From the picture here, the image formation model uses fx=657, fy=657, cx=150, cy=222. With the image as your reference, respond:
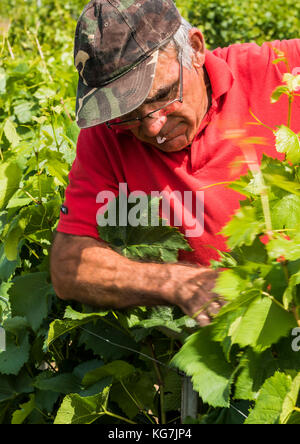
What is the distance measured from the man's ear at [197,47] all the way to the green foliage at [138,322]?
455mm

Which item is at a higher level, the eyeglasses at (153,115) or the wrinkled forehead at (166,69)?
the wrinkled forehead at (166,69)

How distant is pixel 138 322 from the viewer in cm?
183

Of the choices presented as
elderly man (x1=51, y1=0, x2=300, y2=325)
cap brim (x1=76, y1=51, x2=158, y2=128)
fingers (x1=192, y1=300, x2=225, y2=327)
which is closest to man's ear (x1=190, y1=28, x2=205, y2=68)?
elderly man (x1=51, y1=0, x2=300, y2=325)

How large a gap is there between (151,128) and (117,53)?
0.26 metres

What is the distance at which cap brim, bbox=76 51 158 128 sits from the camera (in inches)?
78.4

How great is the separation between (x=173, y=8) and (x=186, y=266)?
3.01 ft

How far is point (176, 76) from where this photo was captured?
2133mm

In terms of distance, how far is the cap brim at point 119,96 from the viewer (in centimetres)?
199

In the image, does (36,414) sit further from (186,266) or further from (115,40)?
(115,40)

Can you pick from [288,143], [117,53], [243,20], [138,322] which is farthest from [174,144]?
[243,20]

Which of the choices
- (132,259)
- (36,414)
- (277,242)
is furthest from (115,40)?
(36,414)

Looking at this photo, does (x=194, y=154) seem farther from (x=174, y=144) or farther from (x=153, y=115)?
(x=153, y=115)

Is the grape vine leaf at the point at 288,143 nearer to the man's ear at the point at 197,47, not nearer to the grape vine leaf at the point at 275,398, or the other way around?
the grape vine leaf at the point at 275,398

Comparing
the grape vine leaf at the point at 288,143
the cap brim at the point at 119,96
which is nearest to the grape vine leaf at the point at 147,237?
the cap brim at the point at 119,96
